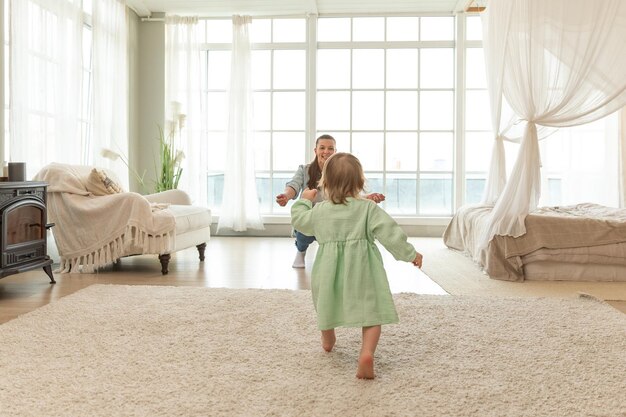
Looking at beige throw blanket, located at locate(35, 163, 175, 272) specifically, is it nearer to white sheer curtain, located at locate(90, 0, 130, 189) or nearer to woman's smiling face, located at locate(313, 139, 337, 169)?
woman's smiling face, located at locate(313, 139, 337, 169)

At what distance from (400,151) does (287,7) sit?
83.4 inches

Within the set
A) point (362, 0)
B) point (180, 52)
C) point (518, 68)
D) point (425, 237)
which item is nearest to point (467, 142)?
point (425, 237)

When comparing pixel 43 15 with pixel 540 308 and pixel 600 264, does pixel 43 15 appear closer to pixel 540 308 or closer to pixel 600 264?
pixel 540 308

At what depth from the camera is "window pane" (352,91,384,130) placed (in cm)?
742

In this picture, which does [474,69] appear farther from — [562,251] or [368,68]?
[562,251]

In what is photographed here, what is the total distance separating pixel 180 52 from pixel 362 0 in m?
2.16

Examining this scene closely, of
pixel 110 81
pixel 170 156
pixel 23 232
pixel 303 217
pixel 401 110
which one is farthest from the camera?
pixel 401 110

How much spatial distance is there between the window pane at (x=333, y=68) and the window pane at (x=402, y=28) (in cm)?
56

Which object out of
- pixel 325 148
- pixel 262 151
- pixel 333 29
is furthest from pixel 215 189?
pixel 325 148

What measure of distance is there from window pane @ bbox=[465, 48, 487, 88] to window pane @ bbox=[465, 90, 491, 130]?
92 millimetres

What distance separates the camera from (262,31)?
292 inches

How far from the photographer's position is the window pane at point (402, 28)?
7.31 meters

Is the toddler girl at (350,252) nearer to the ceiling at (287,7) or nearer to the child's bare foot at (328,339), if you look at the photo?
the child's bare foot at (328,339)

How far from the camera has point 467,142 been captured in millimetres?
7301
